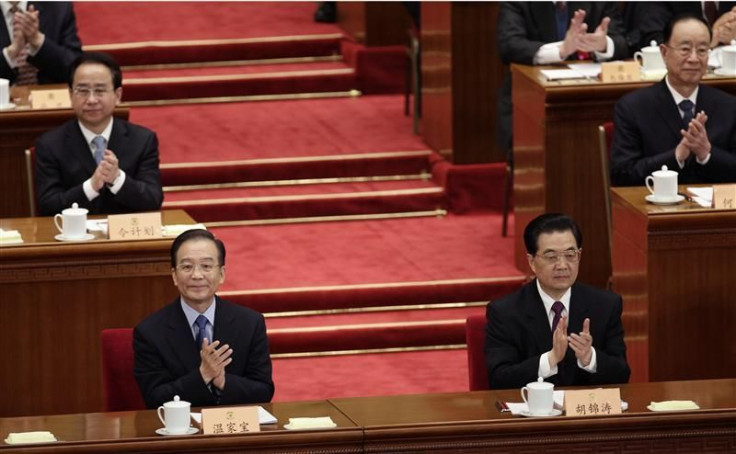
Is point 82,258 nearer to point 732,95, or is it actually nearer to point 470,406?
point 470,406

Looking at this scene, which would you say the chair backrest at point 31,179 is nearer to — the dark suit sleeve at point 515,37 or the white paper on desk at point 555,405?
the dark suit sleeve at point 515,37

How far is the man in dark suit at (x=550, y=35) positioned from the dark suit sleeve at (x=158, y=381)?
9.26ft

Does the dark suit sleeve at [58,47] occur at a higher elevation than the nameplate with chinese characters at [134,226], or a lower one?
higher

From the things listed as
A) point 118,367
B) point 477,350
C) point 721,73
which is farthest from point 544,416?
point 721,73

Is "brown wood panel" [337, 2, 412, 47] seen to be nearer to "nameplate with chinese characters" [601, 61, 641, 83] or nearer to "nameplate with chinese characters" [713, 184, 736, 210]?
"nameplate with chinese characters" [601, 61, 641, 83]

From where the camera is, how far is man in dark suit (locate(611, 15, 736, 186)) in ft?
21.0

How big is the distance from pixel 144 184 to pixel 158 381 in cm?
143

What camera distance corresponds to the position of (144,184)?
639cm

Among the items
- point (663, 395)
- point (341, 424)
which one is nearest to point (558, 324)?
point (663, 395)

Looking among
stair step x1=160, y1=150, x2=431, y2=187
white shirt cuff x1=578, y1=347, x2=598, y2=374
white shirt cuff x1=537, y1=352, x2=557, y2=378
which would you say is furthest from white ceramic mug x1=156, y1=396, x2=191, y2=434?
stair step x1=160, y1=150, x2=431, y2=187

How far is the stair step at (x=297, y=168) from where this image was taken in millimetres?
8391

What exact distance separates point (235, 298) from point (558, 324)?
232 cm

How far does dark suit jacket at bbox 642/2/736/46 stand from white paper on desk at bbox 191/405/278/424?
11.7 feet

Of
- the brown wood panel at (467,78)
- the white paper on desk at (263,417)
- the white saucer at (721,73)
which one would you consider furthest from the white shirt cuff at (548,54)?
the white paper on desk at (263,417)
